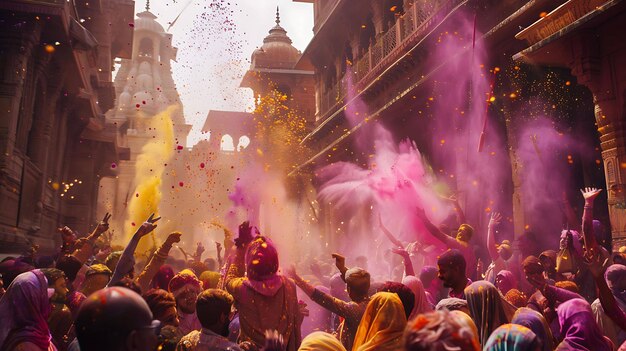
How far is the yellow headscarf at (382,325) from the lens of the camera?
111 inches

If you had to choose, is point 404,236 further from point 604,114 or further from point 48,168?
point 48,168

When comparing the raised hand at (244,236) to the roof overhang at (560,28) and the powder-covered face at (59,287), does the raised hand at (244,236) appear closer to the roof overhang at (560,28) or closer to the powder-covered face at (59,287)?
→ the powder-covered face at (59,287)

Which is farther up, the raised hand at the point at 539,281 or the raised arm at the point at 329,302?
the raised hand at the point at 539,281

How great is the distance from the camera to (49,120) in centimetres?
1338

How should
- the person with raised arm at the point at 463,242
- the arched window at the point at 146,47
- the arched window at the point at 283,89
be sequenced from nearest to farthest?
the person with raised arm at the point at 463,242, the arched window at the point at 283,89, the arched window at the point at 146,47

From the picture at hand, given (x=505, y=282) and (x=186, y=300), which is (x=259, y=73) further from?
(x=186, y=300)

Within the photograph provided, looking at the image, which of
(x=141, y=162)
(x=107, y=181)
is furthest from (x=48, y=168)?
(x=141, y=162)

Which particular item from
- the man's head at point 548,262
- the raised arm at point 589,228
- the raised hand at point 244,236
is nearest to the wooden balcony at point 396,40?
the man's head at point 548,262

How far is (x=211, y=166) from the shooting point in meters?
50.7

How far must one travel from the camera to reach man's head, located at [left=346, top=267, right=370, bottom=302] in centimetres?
371

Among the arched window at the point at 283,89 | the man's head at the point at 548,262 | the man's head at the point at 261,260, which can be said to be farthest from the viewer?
the arched window at the point at 283,89

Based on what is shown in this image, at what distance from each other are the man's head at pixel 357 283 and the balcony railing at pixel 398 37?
348 inches

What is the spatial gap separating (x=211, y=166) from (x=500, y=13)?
43.5 meters

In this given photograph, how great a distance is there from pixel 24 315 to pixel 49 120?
12.0 metres
